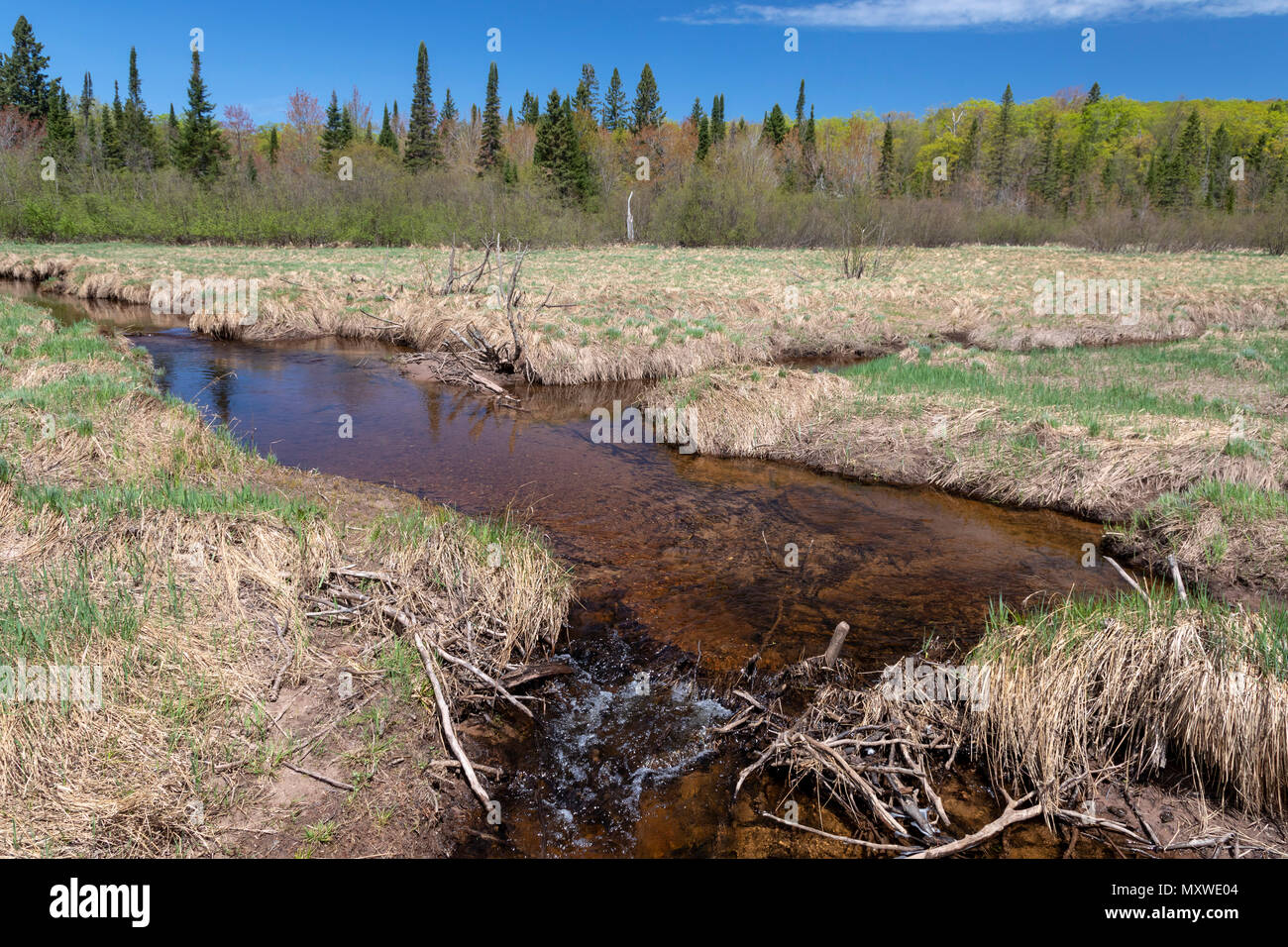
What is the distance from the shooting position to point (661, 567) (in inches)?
297

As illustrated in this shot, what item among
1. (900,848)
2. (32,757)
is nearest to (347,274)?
(32,757)

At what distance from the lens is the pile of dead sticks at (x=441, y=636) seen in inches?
196

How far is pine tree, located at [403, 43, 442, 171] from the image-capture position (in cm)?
6281

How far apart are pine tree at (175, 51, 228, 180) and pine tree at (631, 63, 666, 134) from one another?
130 ft

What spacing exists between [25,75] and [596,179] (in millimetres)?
53212

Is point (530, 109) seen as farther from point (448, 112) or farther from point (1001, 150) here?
point (1001, 150)

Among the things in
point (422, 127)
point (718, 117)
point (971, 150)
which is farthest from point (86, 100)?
point (971, 150)

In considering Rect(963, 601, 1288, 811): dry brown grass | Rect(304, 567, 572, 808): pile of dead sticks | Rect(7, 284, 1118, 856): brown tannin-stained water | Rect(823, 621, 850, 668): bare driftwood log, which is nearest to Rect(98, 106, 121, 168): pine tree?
Rect(7, 284, 1118, 856): brown tannin-stained water

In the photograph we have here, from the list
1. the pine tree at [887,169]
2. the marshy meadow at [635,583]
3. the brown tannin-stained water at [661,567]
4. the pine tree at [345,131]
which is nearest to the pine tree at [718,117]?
the pine tree at [887,169]

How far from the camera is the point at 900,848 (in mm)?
3859

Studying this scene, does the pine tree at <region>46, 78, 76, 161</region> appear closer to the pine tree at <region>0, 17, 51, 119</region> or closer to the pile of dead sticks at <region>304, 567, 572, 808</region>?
the pine tree at <region>0, 17, 51, 119</region>

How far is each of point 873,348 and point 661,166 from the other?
181 ft
